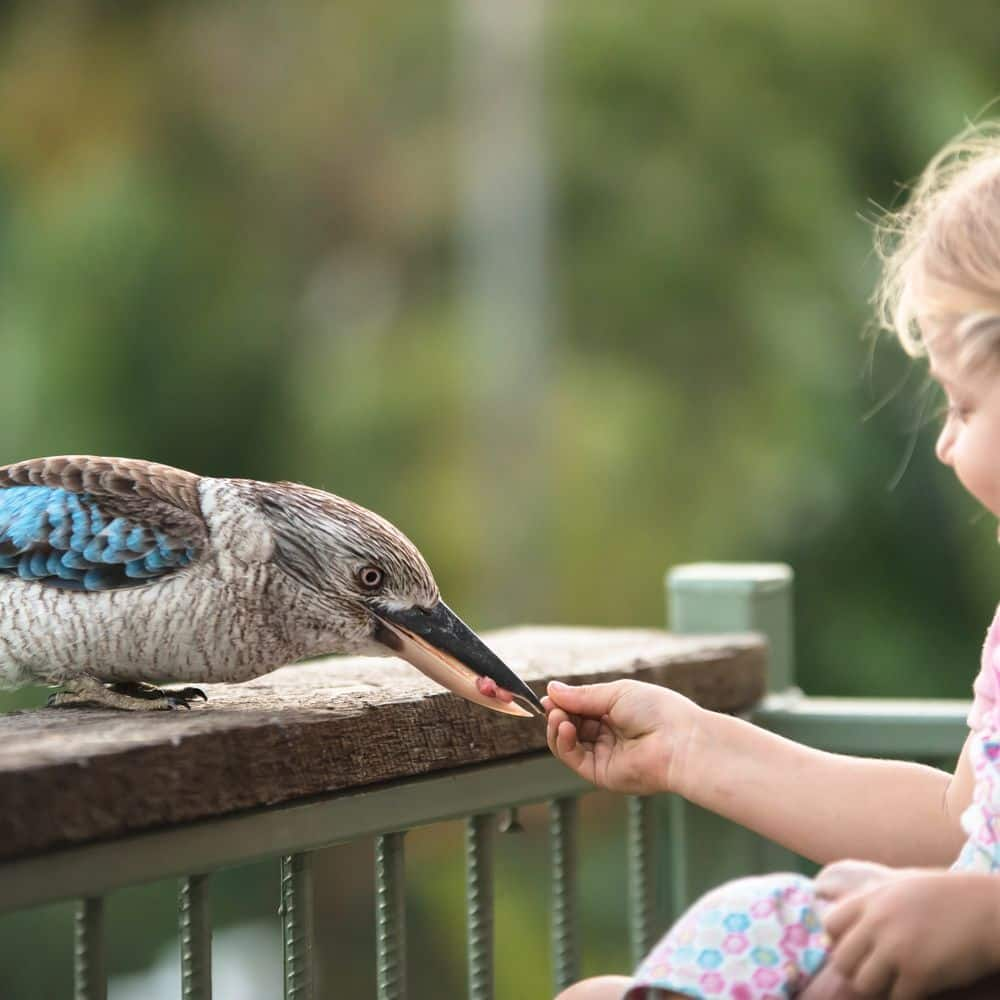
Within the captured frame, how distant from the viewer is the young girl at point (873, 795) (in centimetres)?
79

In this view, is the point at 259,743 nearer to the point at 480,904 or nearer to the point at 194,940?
the point at 194,940

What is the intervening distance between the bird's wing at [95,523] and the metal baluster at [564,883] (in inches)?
15.5

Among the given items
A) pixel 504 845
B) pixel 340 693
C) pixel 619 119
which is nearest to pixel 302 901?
pixel 340 693

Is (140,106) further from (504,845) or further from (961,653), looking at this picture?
(961,653)

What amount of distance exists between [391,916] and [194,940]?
6.6 inches

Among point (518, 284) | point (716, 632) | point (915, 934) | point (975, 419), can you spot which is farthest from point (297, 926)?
point (518, 284)

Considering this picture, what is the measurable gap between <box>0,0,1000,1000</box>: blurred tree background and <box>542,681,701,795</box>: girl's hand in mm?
4983

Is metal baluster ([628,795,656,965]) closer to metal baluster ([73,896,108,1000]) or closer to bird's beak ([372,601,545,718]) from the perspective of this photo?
bird's beak ([372,601,545,718])

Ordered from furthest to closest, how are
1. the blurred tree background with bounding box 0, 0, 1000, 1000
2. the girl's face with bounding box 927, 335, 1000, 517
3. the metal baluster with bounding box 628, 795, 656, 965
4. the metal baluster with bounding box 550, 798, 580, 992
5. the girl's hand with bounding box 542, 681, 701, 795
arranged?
the blurred tree background with bounding box 0, 0, 1000, 1000, the metal baluster with bounding box 628, 795, 656, 965, the metal baluster with bounding box 550, 798, 580, 992, the girl's hand with bounding box 542, 681, 701, 795, the girl's face with bounding box 927, 335, 1000, 517

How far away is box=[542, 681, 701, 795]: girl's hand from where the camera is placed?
105 cm

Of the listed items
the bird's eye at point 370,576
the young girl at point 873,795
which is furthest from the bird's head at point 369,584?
the young girl at point 873,795

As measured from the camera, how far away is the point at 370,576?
1121mm

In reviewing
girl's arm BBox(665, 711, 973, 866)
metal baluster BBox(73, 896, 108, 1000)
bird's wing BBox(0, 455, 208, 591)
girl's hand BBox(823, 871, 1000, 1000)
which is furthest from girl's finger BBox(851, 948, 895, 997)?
bird's wing BBox(0, 455, 208, 591)

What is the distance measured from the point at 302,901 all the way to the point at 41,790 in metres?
0.26
